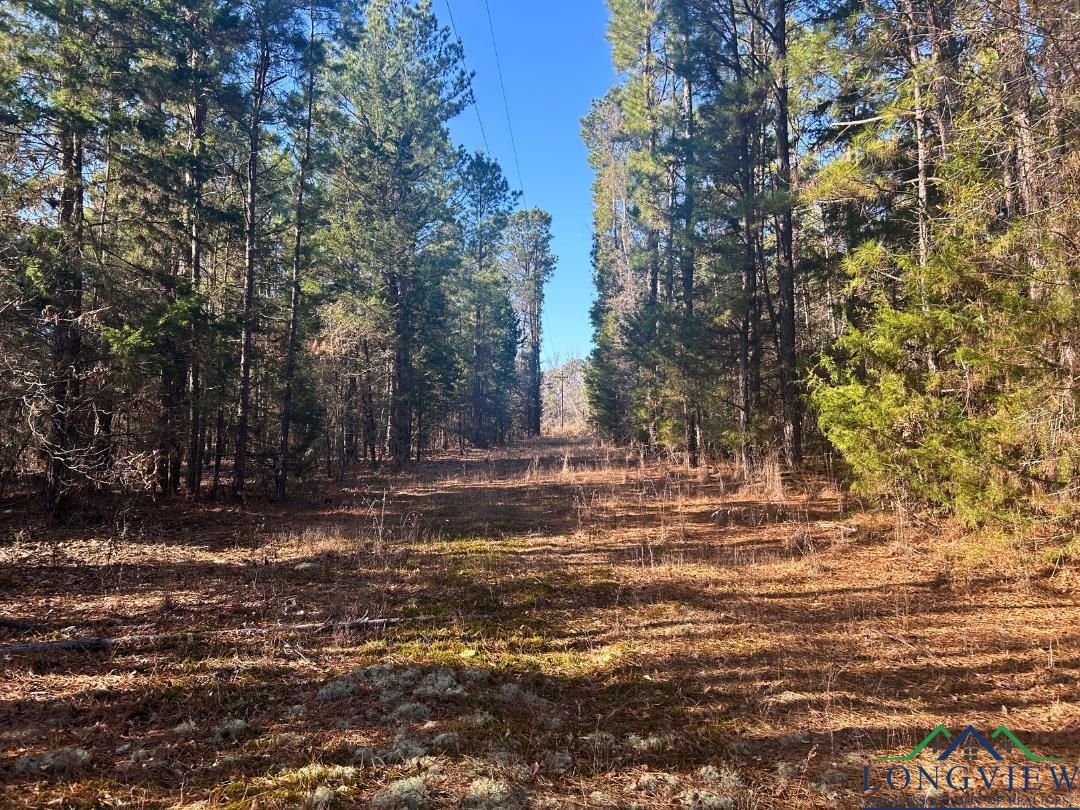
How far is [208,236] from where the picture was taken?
1356 centimetres

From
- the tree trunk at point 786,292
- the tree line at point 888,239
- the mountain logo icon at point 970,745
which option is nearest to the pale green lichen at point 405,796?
the mountain logo icon at point 970,745

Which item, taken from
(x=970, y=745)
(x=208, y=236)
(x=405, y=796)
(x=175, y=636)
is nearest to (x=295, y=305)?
(x=208, y=236)

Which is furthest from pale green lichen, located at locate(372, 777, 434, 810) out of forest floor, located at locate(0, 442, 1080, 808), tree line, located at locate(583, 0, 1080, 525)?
tree line, located at locate(583, 0, 1080, 525)

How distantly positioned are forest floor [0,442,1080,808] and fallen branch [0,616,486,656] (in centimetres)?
5

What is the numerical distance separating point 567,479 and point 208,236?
41.4 feet

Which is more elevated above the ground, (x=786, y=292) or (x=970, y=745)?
(x=786, y=292)

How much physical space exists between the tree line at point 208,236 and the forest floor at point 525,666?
8.53 feet

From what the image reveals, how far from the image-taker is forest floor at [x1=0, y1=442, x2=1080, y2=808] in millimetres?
2801

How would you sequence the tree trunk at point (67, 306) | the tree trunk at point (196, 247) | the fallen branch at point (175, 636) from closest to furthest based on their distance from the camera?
1. the fallen branch at point (175, 636)
2. the tree trunk at point (67, 306)
3. the tree trunk at point (196, 247)

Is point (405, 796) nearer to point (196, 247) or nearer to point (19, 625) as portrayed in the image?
point (19, 625)

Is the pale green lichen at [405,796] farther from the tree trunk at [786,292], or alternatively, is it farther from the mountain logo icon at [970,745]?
the tree trunk at [786,292]

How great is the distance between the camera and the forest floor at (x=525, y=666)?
2.80m

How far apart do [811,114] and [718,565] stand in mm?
10947

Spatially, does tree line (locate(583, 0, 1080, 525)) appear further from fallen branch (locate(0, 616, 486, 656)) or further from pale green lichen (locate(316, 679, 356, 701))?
pale green lichen (locate(316, 679, 356, 701))
